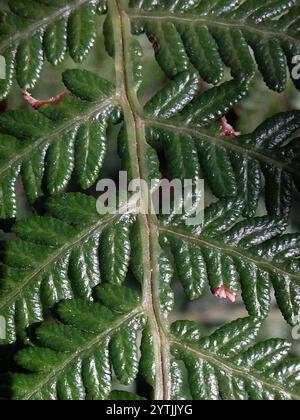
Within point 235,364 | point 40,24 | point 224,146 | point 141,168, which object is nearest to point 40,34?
point 40,24

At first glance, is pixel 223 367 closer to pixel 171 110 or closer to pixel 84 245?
pixel 84 245

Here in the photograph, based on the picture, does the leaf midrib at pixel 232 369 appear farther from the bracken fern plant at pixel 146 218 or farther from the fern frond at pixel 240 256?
the fern frond at pixel 240 256

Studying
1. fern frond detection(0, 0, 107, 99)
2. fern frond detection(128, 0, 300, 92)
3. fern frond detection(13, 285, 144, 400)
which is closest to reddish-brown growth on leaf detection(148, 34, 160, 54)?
fern frond detection(128, 0, 300, 92)

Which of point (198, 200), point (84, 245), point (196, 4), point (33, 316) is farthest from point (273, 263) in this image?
point (196, 4)

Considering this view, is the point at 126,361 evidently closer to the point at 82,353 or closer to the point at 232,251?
the point at 82,353

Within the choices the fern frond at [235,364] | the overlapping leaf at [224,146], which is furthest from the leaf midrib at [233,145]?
the fern frond at [235,364]
